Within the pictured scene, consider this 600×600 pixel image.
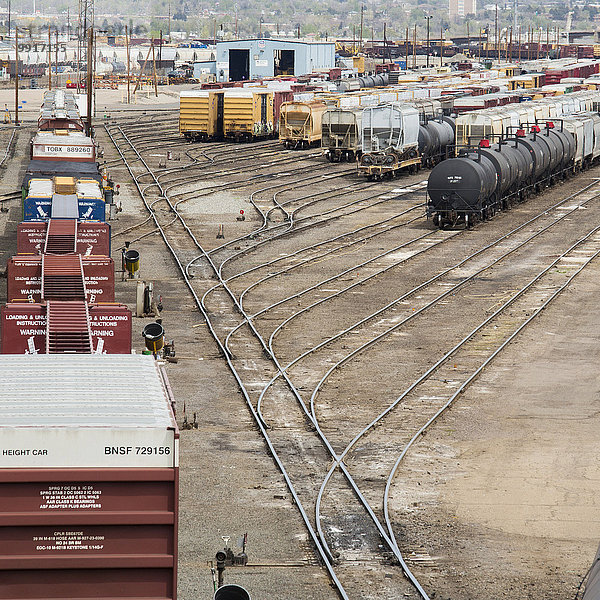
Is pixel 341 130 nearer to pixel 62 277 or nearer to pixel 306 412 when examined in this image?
pixel 62 277

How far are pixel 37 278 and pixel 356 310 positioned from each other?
10.4 metres

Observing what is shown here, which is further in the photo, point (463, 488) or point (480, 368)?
point (480, 368)

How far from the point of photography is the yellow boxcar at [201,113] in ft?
257

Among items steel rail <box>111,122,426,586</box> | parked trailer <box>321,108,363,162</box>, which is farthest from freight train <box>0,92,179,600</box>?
parked trailer <box>321,108,363,162</box>

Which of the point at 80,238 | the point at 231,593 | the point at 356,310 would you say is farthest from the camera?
the point at 356,310

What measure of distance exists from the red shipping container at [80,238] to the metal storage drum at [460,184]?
1746cm

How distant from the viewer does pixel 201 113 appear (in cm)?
7850

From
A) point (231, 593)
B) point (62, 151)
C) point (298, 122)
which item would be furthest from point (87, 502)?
point (298, 122)

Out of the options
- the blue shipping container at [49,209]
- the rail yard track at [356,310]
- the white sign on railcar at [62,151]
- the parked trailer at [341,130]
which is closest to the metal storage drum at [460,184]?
the rail yard track at [356,310]

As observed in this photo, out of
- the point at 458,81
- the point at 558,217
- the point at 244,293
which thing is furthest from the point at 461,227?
the point at 458,81

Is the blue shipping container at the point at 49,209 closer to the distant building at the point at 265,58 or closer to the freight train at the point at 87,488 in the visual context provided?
the freight train at the point at 87,488

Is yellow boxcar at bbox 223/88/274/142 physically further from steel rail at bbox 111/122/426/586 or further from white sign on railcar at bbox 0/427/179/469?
white sign on railcar at bbox 0/427/179/469

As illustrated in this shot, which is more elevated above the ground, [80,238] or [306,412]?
[80,238]

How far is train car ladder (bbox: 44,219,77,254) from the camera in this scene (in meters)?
26.9
